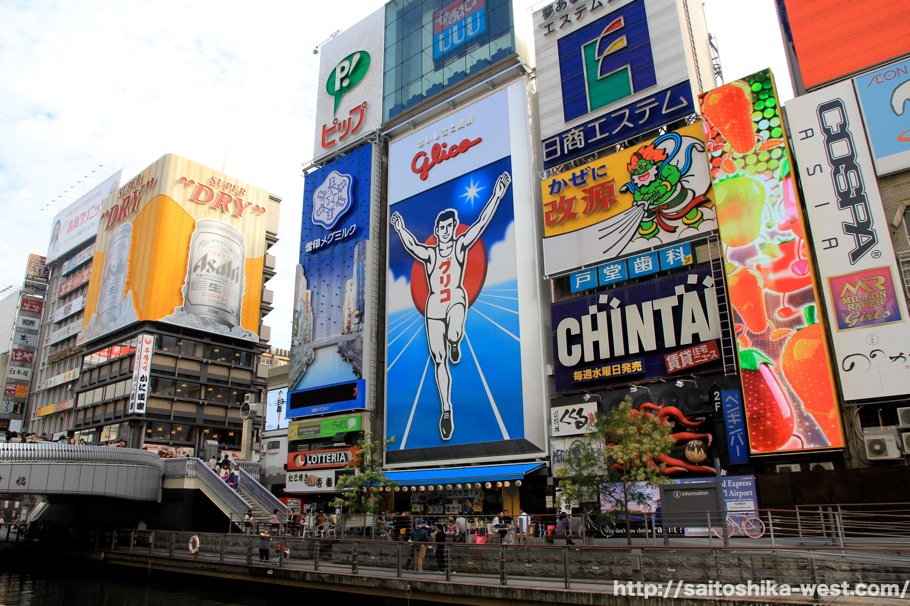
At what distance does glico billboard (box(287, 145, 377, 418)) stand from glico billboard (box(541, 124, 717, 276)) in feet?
55.4

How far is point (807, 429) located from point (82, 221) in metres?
89.3

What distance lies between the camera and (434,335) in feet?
151

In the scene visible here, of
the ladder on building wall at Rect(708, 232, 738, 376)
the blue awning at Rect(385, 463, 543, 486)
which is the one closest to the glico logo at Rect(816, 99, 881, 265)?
the ladder on building wall at Rect(708, 232, 738, 376)

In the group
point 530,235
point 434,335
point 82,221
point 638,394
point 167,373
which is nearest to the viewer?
point 638,394

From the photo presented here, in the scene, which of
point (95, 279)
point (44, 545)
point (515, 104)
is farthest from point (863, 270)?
point (95, 279)

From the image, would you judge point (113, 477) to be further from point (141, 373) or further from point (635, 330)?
point (635, 330)

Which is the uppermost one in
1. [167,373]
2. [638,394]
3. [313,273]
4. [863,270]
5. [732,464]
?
[313,273]

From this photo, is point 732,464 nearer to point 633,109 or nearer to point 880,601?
point 880,601

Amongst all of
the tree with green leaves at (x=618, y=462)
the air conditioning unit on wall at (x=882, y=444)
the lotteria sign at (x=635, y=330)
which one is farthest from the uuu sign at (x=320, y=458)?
the air conditioning unit on wall at (x=882, y=444)

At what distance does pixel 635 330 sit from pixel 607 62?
17.9 metres

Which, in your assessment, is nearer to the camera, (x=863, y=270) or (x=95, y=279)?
(x=863, y=270)

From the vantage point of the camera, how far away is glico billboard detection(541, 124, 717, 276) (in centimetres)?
3600

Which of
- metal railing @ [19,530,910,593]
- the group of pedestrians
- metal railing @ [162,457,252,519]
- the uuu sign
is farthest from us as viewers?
the uuu sign

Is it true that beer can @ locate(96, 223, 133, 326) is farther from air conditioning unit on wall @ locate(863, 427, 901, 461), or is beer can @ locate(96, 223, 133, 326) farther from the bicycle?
air conditioning unit on wall @ locate(863, 427, 901, 461)
